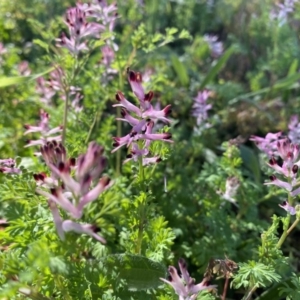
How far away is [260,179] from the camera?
3305 millimetres

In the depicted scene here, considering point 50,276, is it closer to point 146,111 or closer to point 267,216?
point 146,111

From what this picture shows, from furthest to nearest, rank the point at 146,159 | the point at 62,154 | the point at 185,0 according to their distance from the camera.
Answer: the point at 185,0 → the point at 146,159 → the point at 62,154

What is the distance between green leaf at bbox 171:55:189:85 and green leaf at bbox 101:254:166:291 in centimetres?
242

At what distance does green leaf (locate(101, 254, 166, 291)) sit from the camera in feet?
5.84

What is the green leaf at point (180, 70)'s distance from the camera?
3.99m

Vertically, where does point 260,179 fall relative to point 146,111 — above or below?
below

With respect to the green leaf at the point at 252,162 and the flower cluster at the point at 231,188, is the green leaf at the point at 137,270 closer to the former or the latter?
→ the flower cluster at the point at 231,188

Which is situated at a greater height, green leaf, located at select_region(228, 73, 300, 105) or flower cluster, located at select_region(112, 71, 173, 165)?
flower cluster, located at select_region(112, 71, 173, 165)

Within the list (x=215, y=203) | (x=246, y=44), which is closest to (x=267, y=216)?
(x=215, y=203)

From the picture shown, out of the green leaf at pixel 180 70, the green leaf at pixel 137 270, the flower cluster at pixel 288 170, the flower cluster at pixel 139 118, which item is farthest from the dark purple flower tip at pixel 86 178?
the green leaf at pixel 180 70

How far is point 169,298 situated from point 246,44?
4.09 m

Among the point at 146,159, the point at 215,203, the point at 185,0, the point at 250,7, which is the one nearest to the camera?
the point at 146,159

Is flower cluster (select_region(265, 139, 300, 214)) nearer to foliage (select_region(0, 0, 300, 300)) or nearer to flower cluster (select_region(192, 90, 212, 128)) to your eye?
foliage (select_region(0, 0, 300, 300))

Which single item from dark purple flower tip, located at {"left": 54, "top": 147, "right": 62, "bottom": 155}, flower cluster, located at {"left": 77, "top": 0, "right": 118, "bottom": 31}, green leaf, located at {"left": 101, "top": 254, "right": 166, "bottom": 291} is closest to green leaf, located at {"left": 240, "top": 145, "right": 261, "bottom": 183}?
flower cluster, located at {"left": 77, "top": 0, "right": 118, "bottom": 31}
